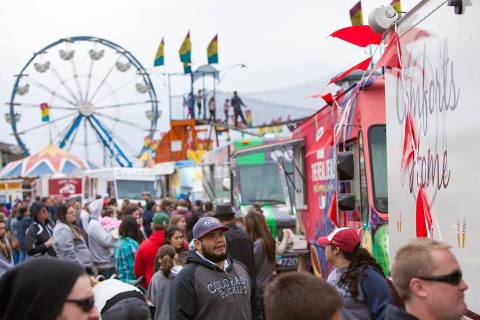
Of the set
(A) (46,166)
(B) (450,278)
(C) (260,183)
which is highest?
(A) (46,166)

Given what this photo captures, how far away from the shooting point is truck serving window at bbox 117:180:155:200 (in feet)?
99.5

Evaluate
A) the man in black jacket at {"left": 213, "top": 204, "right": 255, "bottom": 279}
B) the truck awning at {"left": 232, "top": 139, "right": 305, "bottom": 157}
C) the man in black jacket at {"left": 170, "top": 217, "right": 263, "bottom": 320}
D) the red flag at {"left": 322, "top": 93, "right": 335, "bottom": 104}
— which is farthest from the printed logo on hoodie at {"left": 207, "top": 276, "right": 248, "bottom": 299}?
the truck awning at {"left": 232, "top": 139, "right": 305, "bottom": 157}

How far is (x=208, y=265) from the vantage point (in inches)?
198

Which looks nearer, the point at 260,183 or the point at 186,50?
the point at 260,183

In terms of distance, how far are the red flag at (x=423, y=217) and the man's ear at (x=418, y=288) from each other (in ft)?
4.88

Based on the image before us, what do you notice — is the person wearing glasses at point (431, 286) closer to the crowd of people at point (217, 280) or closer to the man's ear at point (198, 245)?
the crowd of people at point (217, 280)

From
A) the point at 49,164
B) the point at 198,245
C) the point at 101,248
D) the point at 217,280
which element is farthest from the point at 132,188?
the point at 217,280

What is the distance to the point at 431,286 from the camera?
290 centimetres

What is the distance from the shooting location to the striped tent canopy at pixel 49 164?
42.3 m

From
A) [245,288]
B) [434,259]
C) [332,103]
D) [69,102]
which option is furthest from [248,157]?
[69,102]

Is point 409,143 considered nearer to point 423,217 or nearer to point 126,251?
point 423,217

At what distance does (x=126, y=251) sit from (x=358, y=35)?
384 centimetres

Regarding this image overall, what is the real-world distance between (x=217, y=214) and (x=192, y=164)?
23.1 m

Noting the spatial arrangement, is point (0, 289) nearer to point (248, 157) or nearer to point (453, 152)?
point (453, 152)
